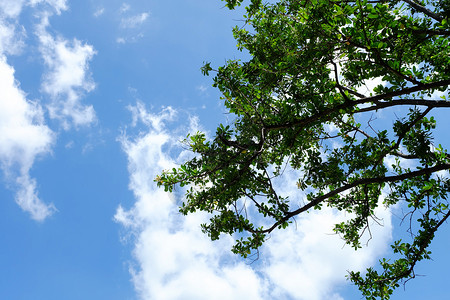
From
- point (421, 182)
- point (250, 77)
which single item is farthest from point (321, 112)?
point (421, 182)

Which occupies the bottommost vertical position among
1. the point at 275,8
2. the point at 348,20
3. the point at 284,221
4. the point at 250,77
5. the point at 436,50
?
the point at 284,221

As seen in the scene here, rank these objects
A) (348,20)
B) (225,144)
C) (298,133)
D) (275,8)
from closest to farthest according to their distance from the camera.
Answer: (348,20) < (225,144) < (298,133) < (275,8)

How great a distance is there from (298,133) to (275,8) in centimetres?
439

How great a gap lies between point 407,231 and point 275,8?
6630mm

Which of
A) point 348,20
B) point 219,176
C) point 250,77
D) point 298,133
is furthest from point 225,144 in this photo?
point 348,20

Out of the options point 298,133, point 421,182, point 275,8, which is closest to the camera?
point 298,133

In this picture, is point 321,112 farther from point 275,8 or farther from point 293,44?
point 275,8

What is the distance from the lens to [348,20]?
539cm

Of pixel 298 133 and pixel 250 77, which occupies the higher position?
pixel 250 77

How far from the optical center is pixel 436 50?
7180 millimetres

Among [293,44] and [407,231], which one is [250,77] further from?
[407,231]

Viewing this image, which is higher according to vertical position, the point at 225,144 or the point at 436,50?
the point at 436,50

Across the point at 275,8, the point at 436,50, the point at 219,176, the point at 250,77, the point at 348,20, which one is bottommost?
the point at 219,176

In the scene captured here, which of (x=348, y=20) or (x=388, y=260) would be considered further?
(x=388, y=260)
